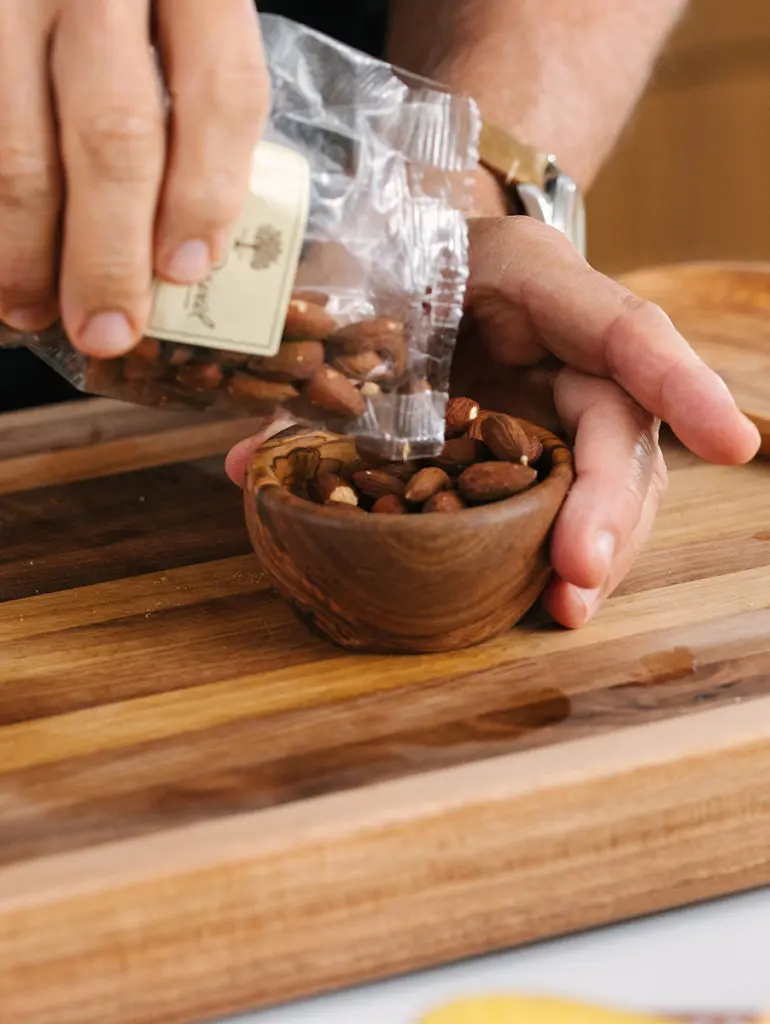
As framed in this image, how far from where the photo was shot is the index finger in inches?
28.9

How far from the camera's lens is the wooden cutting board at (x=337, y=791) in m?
0.51

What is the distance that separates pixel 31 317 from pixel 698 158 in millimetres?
2609

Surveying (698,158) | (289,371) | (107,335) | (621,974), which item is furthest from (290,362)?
(698,158)

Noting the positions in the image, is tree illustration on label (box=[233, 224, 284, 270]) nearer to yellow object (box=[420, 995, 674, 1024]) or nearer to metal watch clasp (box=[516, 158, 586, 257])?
yellow object (box=[420, 995, 674, 1024])

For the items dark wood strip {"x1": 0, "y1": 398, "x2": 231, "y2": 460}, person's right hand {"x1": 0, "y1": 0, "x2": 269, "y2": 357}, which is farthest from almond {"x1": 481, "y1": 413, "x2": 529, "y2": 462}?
dark wood strip {"x1": 0, "y1": 398, "x2": 231, "y2": 460}

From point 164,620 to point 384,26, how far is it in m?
1.04

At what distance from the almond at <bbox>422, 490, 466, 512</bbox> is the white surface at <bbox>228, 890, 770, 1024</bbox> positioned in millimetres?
230

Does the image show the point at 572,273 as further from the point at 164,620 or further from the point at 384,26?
the point at 384,26

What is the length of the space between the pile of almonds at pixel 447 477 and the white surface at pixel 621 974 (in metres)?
0.23

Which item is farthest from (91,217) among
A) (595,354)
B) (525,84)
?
(525,84)

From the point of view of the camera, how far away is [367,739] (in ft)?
1.99

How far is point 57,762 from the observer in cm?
60

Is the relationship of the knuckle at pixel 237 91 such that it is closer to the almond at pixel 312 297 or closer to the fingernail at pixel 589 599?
the almond at pixel 312 297

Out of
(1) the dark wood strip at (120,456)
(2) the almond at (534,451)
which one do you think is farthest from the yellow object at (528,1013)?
(1) the dark wood strip at (120,456)
